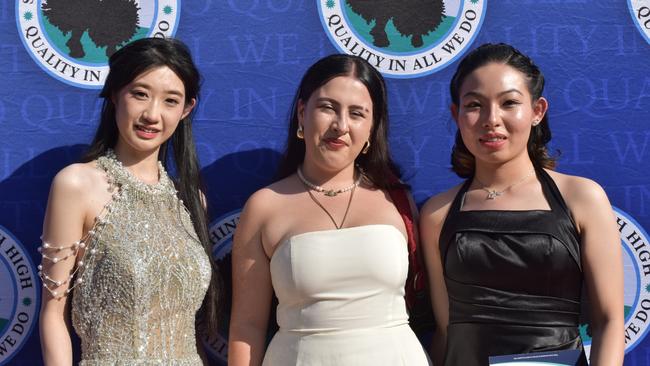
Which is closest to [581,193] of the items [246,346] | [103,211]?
[246,346]

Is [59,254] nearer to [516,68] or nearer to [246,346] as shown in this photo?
[246,346]

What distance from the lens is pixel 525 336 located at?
2211 millimetres

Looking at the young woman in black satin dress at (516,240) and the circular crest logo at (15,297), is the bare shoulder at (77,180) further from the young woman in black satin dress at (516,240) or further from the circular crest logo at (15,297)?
the young woman in black satin dress at (516,240)

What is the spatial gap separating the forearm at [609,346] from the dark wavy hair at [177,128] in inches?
49.3

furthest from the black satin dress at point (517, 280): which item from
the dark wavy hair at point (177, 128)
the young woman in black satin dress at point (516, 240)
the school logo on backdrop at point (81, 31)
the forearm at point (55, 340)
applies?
the school logo on backdrop at point (81, 31)

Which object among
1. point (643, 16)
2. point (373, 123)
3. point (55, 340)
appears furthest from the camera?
point (643, 16)

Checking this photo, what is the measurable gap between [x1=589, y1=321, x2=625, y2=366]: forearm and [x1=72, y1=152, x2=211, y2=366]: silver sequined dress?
1233 millimetres

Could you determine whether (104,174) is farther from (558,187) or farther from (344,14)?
(558,187)

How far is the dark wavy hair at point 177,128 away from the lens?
2.46m

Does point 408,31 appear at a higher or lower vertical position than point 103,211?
higher

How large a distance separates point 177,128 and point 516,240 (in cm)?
125

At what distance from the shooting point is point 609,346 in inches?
85.1

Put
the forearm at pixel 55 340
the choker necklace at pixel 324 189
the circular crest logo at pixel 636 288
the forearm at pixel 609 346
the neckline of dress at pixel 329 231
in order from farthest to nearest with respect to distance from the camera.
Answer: the circular crest logo at pixel 636 288
the choker necklace at pixel 324 189
the neckline of dress at pixel 329 231
the forearm at pixel 55 340
the forearm at pixel 609 346

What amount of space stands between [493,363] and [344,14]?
4.68 ft
